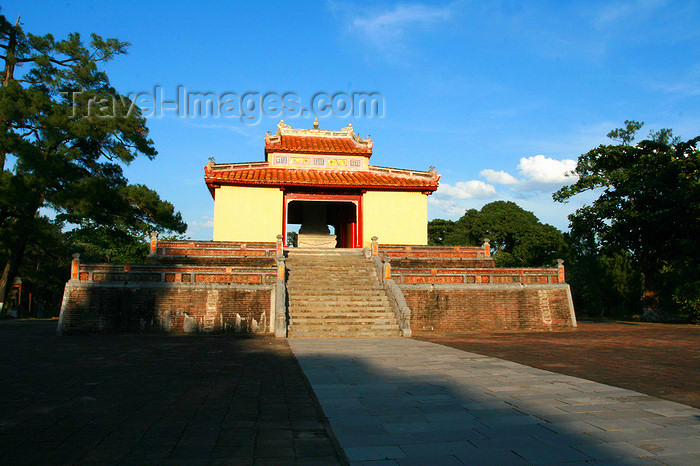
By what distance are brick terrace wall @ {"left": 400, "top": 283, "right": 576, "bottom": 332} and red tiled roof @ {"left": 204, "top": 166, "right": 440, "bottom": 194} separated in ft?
25.0

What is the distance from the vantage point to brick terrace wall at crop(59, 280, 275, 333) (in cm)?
1312

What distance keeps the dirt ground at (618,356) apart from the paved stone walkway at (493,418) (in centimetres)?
60

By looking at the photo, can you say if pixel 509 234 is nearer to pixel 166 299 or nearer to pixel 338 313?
pixel 338 313

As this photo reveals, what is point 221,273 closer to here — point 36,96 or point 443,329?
point 443,329

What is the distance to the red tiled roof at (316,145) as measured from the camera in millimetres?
22219

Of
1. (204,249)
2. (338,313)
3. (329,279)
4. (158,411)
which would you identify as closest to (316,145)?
(204,249)

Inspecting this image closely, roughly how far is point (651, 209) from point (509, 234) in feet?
73.7

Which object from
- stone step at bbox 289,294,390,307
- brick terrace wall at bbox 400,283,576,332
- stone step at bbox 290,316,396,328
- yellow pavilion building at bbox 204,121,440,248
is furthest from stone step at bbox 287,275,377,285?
yellow pavilion building at bbox 204,121,440,248

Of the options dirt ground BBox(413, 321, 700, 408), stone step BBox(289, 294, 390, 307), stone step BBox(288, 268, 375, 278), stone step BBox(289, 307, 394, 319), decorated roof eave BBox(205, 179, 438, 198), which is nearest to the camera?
dirt ground BBox(413, 321, 700, 408)

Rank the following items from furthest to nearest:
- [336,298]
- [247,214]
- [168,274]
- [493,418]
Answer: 1. [247,214]
2. [336,298]
3. [168,274]
4. [493,418]

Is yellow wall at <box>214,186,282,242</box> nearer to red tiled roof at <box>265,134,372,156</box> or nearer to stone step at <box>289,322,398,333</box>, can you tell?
red tiled roof at <box>265,134,372,156</box>

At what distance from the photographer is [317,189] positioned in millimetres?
20891

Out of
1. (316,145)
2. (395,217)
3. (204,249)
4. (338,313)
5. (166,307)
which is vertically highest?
(316,145)

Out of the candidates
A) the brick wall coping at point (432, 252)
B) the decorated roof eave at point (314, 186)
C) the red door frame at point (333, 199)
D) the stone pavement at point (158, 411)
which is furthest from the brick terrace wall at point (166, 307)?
the decorated roof eave at point (314, 186)
